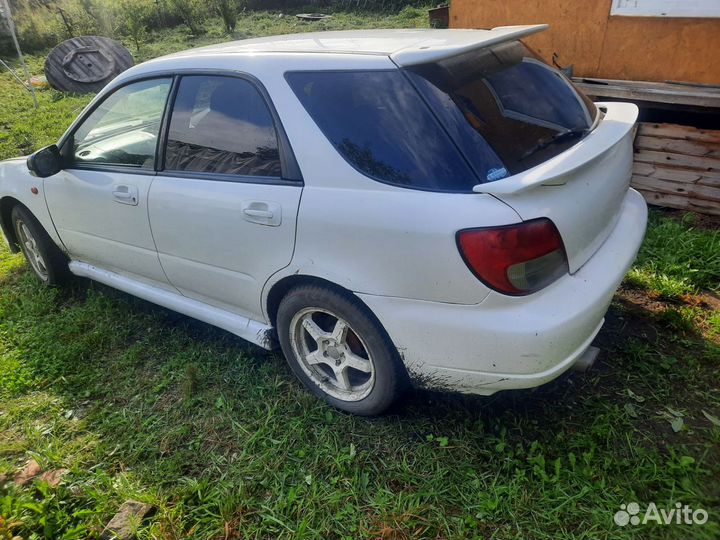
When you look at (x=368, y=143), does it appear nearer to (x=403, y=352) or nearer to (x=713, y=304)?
(x=403, y=352)

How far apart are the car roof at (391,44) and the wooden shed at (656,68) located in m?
2.19

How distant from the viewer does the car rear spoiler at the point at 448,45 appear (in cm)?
218

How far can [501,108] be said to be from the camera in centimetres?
227

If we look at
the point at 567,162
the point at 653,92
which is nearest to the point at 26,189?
the point at 567,162

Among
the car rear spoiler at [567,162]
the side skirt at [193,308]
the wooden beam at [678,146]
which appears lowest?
the side skirt at [193,308]

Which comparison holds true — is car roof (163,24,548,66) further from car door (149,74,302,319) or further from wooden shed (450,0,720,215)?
wooden shed (450,0,720,215)

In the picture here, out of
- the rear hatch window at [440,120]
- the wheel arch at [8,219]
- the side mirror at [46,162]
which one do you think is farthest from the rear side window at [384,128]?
the wheel arch at [8,219]

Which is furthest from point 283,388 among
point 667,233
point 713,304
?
point 667,233

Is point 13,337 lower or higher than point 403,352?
lower

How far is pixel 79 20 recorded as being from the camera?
15.8m

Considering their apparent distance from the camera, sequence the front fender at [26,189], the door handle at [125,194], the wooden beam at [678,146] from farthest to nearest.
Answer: the wooden beam at [678,146] < the front fender at [26,189] < the door handle at [125,194]

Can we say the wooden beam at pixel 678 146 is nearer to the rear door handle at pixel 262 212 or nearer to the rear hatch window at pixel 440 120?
the rear hatch window at pixel 440 120

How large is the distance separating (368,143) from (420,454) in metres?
1.41

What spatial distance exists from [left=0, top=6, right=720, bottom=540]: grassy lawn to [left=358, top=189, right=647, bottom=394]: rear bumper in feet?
1.34
